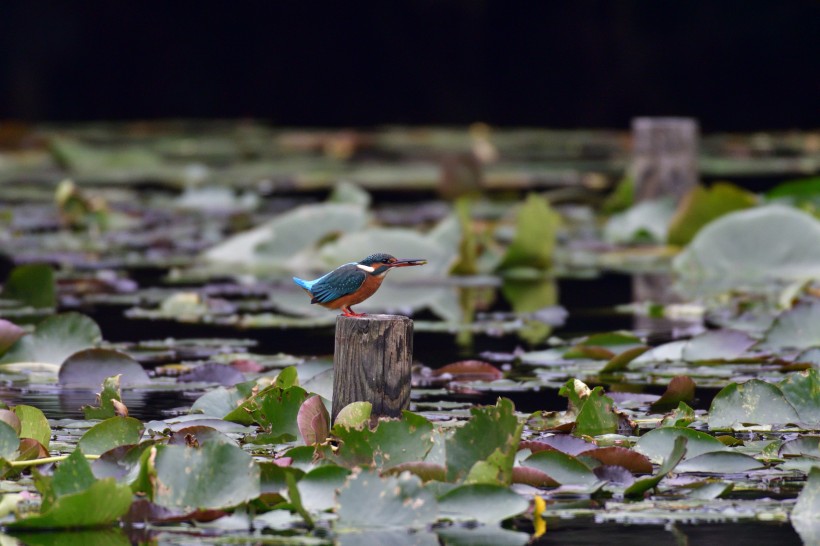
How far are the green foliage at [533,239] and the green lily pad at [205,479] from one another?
4078mm

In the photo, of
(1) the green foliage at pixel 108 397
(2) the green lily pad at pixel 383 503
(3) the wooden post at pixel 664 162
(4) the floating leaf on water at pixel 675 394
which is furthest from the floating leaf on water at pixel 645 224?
(2) the green lily pad at pixel 383 503

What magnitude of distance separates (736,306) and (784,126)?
14.5 m

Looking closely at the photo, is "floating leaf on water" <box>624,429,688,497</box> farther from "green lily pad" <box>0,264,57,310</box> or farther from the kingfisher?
"green lily pad" <box>0,264,57,310</box>

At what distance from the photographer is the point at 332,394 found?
12.6ft

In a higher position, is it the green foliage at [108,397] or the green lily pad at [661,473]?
the green foliage at [108,397]

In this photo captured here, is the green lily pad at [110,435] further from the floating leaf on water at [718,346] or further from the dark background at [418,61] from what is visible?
the dark background at [418,61]

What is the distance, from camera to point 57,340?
15.5 ft

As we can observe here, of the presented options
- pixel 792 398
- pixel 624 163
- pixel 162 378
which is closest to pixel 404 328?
pixel 792 398

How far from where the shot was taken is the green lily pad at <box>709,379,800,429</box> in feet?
12.3

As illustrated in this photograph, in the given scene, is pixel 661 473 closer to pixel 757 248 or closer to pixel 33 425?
pixel 33 425

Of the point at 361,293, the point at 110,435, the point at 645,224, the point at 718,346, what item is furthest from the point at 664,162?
the point at 110,435

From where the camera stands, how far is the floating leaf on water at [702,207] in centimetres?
757

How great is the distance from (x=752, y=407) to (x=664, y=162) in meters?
5.55

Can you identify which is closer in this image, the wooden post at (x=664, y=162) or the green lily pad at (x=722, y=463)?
the green lily pad at (x=722, y=463)
